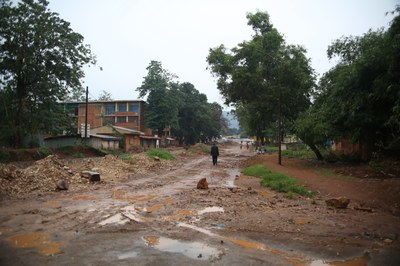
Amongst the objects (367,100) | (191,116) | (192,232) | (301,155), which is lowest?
(192,232)

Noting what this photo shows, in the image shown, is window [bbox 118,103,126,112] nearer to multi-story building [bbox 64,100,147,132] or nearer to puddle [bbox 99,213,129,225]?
multi-story building [bbox 64,100,147,132]

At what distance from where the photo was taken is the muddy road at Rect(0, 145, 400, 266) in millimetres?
5387

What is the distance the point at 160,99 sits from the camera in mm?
55781

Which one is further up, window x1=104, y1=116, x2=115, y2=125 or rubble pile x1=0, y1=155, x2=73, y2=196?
window x1=104, y1=116, x2=115, y2=125

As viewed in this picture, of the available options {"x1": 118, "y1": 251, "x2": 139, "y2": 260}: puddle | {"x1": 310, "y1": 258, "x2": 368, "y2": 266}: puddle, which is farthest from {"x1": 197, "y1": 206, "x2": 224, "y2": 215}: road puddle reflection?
{"x1": 310, "y1": 258, "x2": 368, "y2": 266}: puddle

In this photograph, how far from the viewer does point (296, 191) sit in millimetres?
12484

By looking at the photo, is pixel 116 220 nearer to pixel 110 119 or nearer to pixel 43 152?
pixel 43 152

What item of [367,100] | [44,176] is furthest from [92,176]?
[367,100]

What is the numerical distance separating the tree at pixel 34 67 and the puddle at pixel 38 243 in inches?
1025

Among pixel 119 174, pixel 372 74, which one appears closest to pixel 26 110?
pixel 119 174

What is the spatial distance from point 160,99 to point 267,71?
28545mm

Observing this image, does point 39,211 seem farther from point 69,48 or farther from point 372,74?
point 69,48

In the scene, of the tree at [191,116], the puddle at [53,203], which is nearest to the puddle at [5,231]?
the puddle at [53,203]

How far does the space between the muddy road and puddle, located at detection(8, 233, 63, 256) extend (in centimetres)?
2
